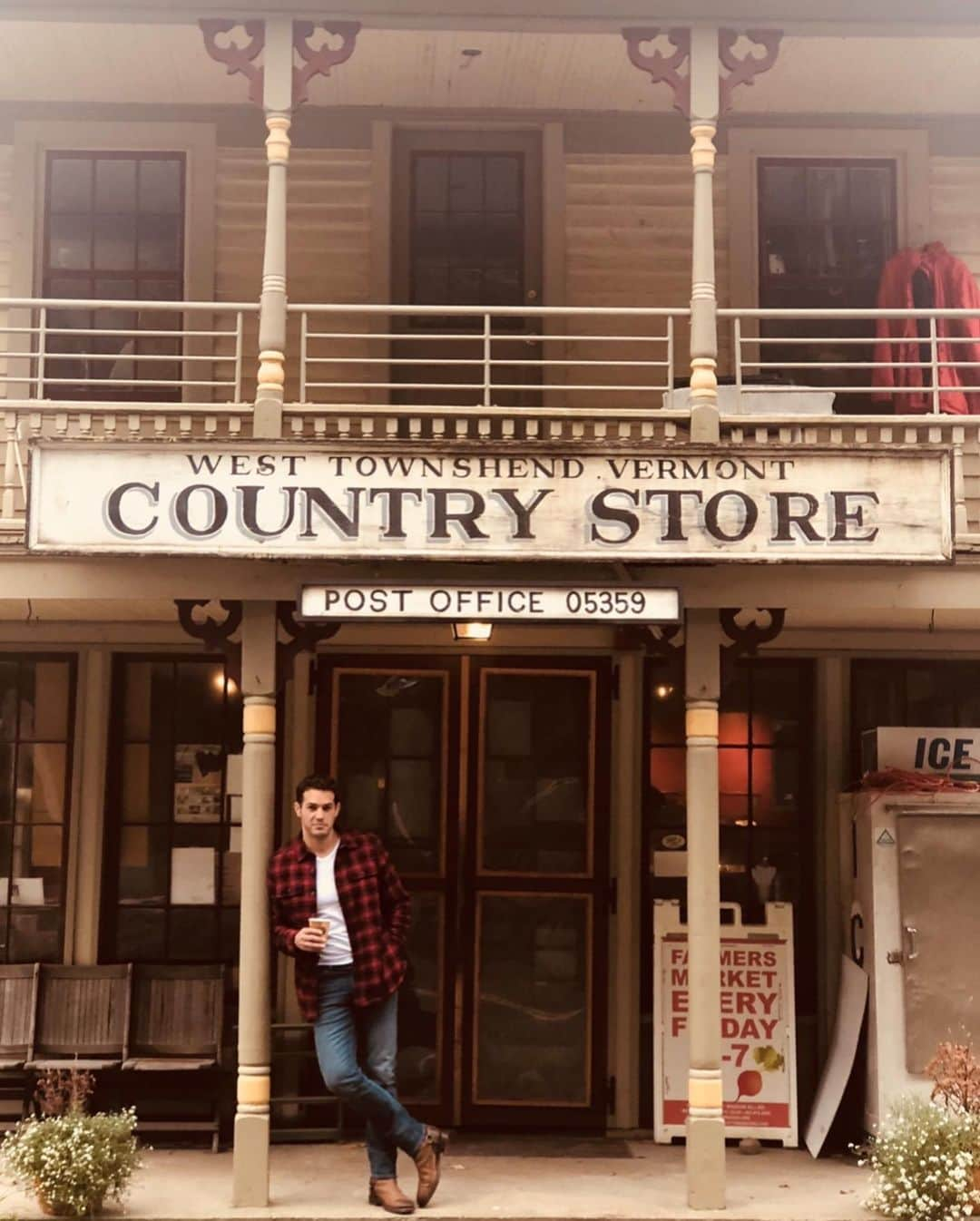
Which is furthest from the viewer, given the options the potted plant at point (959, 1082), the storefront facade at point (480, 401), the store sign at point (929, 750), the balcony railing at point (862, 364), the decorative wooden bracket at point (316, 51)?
the store sign at point (929, 750)

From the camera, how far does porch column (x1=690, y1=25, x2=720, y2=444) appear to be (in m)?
8.72

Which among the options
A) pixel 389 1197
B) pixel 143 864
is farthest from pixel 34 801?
pixel 389 1197

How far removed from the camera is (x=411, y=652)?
35.1 ft

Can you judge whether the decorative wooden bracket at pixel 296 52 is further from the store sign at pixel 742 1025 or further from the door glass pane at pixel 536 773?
the store sign at pixel 742 1025

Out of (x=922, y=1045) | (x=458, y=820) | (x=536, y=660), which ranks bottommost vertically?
(x=922, y=1045)

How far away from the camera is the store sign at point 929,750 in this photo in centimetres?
1024

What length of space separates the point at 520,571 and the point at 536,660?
2.09 meters

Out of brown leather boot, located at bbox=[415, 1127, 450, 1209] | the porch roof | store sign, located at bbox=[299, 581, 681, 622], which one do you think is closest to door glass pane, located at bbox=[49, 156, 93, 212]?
the porch roof

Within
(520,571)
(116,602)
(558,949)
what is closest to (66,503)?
(116,602)

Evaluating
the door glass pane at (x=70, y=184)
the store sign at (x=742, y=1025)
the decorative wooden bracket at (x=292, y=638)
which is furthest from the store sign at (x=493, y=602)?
the door glass pane at (x=70, y=184)

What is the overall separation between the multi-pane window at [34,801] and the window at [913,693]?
532 centimetres

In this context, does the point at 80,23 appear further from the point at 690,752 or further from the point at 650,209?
the point at 690,752

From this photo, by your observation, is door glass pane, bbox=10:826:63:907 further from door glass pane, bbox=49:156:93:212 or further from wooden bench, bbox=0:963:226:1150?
door glass pane, bbox=49:156:93:212

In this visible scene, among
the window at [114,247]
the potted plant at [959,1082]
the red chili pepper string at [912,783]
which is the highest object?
the window at [114,247]
